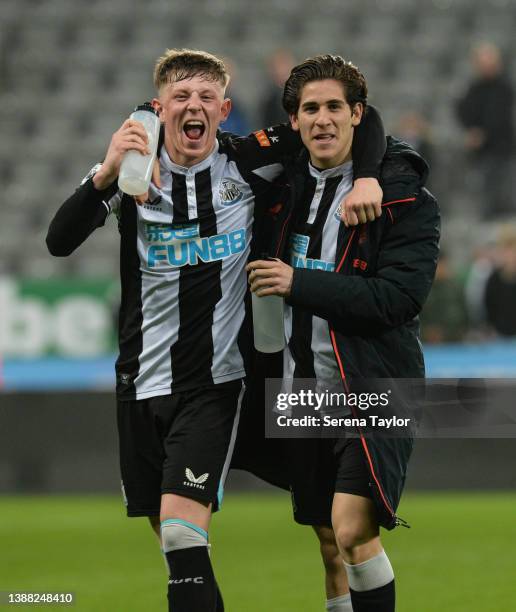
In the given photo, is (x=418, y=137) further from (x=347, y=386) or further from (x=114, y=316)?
(x=347, y=386)

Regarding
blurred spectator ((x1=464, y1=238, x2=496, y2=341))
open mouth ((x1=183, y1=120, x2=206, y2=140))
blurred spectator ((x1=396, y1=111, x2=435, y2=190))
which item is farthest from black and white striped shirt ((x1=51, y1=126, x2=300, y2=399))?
blurred spectator ((x1=396, y1=111, x2=435, y2=190))

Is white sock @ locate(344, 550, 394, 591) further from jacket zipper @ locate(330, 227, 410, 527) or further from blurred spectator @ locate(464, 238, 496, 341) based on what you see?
blurred spectator @ locate(464, 238, 496, 341)

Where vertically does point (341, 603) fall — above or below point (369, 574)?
below

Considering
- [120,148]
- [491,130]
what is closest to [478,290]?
[491,130]

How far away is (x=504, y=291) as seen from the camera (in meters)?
10.2

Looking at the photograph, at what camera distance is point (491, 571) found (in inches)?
255

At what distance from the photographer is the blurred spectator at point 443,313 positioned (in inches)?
397

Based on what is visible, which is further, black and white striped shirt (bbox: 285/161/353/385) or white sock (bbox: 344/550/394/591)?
black and white striped shirt (bbox: 285/161/353/385)

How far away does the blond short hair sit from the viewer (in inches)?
176

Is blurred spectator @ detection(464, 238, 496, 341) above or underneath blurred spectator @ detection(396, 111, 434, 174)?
underneath

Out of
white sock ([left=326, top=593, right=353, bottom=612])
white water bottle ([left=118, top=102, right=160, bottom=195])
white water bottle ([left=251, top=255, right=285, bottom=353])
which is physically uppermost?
white water bottle ([left=118, top=102, right=160, bottom=195])

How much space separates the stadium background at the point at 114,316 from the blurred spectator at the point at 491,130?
0.51ft

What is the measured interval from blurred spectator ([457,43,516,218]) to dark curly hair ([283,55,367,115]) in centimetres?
730

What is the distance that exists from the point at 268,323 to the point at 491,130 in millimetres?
7948
